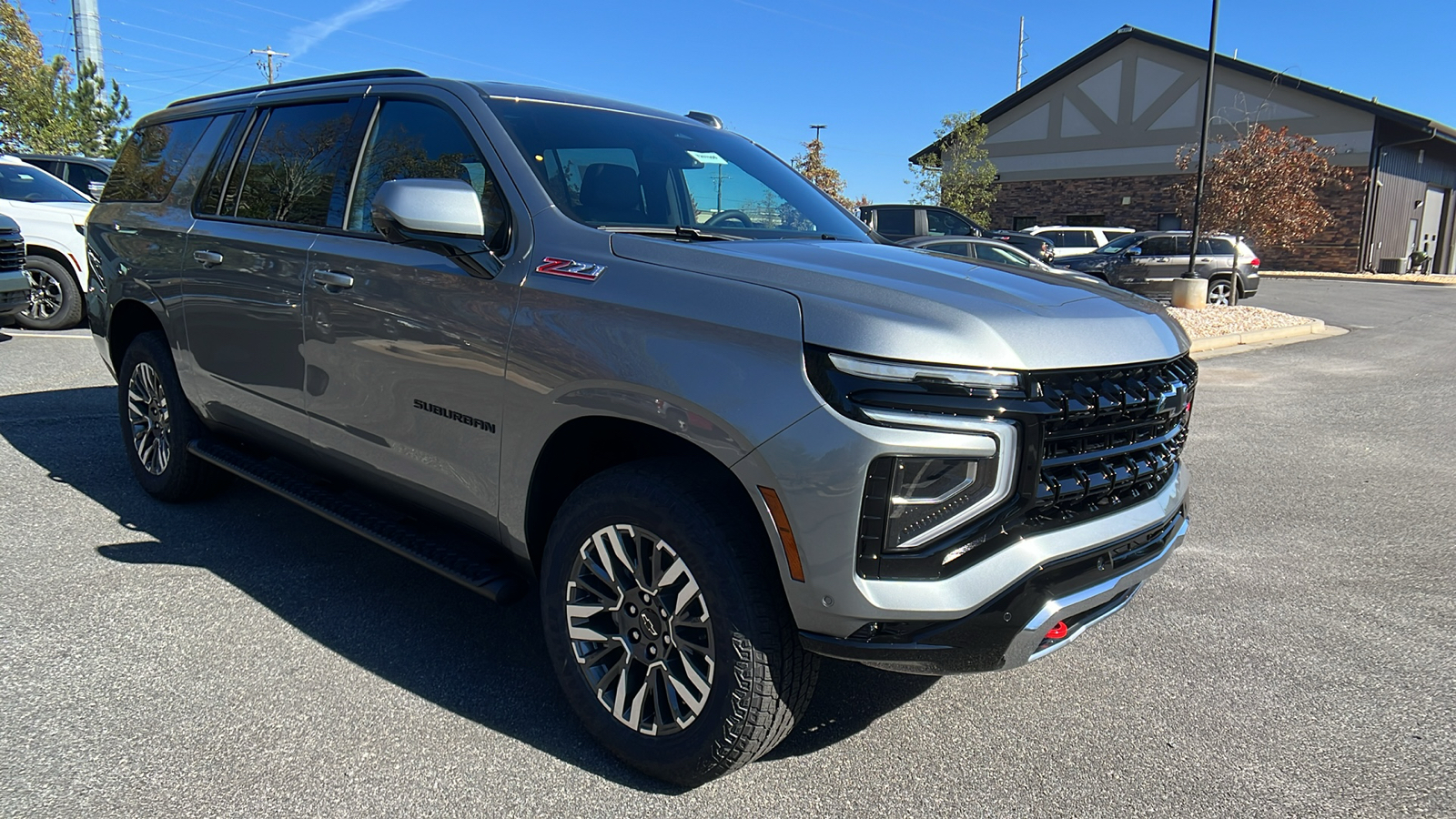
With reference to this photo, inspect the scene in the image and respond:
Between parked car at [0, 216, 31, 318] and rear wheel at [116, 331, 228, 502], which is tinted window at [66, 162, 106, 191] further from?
rear wheel at [116, 331, 228, 502]

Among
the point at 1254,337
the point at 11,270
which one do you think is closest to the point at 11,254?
the point at 11,270

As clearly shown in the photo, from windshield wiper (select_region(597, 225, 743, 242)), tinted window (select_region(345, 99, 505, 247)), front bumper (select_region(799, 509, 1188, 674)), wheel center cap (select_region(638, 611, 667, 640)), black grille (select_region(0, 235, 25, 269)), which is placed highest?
tinted window (select_region(345, 99, 505, 247))

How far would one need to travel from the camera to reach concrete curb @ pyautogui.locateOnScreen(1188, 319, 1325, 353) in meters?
13.2

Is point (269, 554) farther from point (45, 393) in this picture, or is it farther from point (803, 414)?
point (45, 393)

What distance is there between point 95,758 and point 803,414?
2.28 m

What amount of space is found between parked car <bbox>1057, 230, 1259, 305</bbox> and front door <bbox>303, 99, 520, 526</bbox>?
19.9 metres

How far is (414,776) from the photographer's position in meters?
2.68

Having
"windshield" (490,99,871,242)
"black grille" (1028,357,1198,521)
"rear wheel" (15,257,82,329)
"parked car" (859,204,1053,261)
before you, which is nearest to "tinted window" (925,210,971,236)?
"parked car" (859,204,1053,261)

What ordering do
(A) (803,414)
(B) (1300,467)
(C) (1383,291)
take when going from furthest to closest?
1. (C) (1383,291)
2. (B) (1300,467)
3. (A) (803,414)

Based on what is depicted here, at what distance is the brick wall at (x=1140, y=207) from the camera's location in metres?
34.2

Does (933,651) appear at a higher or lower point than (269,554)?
higher

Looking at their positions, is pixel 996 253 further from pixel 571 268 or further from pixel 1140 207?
pixel 1140 207

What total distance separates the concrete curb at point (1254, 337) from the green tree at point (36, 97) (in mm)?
32953

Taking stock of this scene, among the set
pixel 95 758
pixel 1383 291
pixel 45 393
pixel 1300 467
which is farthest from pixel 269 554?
pixel 1383 291
